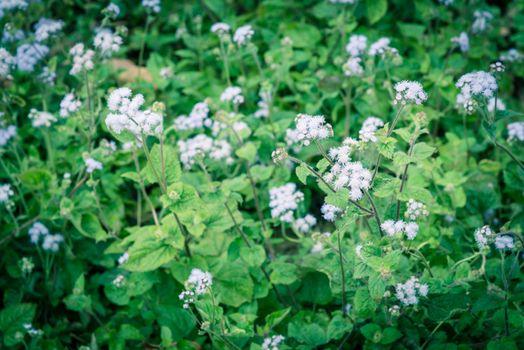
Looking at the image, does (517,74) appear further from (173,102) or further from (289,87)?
(173,102)

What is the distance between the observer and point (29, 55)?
4.53m

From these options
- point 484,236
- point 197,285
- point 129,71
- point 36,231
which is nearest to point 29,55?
point 129,71

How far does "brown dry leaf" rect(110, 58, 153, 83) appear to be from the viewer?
542 centimetres

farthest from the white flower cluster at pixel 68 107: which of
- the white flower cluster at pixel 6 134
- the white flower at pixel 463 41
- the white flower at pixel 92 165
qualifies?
the white flower at pixel 463 41

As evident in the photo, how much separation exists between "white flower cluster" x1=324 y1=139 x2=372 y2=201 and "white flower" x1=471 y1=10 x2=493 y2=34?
9.37ft

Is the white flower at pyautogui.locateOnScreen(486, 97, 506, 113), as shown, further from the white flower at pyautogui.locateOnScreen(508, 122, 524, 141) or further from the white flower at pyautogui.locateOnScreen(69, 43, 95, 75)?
the white flower at pyautogui.locateOnScreen(69, 43, 95, 75)

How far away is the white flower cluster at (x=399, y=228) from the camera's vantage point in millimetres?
2765

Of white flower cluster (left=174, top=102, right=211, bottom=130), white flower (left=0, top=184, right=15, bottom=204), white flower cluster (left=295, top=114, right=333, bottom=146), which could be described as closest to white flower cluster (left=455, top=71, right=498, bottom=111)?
white flower cluster (left=295, top=114, right=333, bottom=146)

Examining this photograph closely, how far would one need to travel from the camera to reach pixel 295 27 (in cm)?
552

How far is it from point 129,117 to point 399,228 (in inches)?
56.3

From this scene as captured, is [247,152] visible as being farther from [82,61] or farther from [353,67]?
[82,61]

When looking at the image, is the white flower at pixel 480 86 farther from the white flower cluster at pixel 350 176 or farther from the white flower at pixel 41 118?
the white flower at pixel 41 118

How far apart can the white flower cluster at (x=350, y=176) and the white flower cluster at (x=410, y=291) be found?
0.59 m

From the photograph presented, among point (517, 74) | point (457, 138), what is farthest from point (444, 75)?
point (517, 74)
